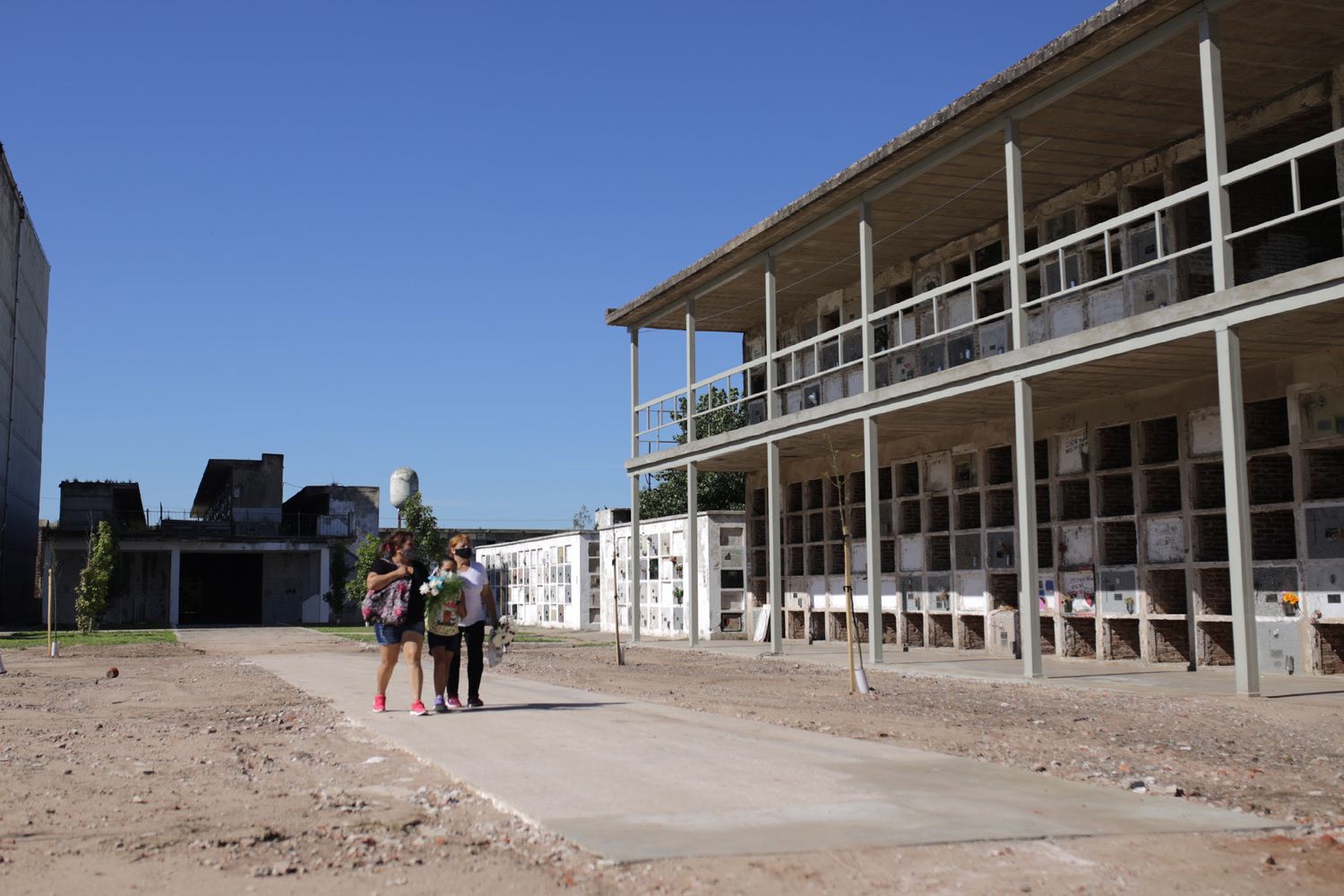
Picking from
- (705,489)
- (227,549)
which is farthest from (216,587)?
(705,489)

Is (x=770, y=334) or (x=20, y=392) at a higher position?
(x=20, y=392)

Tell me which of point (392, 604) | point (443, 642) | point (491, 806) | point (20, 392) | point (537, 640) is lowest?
point (537, 640)

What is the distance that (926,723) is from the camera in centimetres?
1098

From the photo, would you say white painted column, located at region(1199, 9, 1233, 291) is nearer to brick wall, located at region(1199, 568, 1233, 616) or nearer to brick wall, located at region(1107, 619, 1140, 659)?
brick wall, located at region(1199, 568, 1233, 616)

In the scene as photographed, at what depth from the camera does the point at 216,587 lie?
56.9 m

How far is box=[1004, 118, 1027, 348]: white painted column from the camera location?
15.3 m

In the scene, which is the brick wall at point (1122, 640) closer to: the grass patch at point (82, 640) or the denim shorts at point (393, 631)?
the denim shorts at point (393, 631)

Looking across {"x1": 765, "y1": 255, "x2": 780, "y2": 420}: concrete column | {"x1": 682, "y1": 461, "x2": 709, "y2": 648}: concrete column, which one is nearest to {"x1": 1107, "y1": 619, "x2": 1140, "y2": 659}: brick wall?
{"x1": 765, "y1": 255, "x2": 780, "y2": 420}: concrete column

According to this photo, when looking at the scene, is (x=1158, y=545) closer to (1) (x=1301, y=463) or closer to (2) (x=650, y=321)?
(1) (x=1301, y=463)

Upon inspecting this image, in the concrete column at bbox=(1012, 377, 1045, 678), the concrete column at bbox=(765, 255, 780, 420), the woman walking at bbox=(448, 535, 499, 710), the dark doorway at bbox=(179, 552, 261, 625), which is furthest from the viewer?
the dark doorway at bbox=(179, 552, 261, 625)

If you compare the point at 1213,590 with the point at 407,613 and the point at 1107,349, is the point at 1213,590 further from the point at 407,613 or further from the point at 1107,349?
the point at 407,613

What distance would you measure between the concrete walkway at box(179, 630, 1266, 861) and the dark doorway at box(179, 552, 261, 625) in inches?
1886

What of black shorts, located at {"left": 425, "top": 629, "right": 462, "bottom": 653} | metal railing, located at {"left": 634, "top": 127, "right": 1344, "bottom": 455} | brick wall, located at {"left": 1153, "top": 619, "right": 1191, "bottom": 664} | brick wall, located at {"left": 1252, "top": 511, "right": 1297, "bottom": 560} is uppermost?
metal railing, located at {"left": 634, "top": 127, "right": 1344, "bottom": 455}

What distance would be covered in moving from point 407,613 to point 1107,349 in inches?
314
